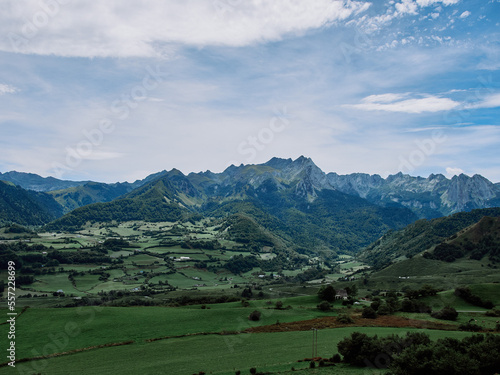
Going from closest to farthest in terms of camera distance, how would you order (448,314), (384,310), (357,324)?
(448,314), (357,324), (384,310)

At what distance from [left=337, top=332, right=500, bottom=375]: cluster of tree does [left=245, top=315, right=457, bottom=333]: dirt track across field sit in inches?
991

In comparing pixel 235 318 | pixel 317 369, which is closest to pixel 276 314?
pixel 235 318

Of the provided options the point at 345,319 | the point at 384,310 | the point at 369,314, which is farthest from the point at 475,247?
the point at 345,319

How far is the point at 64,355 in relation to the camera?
57.0m

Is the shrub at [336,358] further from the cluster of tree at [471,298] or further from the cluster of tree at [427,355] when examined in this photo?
the cluster of tree at [471,298]

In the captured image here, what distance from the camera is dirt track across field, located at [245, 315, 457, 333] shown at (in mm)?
68262

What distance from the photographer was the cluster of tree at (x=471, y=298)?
270 feet

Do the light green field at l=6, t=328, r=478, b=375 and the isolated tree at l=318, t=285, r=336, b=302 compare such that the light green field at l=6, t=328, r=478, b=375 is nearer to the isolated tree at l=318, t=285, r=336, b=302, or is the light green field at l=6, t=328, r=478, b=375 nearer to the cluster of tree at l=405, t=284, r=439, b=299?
the cluster of tree at l=405, t=284, r=439, b=299

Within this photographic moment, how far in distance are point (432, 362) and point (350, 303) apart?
63.1 meters

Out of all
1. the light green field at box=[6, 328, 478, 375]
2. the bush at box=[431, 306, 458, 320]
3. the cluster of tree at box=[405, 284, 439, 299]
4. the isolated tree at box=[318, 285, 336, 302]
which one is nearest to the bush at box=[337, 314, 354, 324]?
the light green field at box=[6, 328, 478, 375]

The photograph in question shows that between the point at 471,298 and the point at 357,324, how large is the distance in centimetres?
3681

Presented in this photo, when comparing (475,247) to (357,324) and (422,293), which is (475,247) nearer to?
(422,293)

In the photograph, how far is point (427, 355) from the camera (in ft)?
126

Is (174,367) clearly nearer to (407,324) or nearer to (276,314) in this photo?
(276,314)
